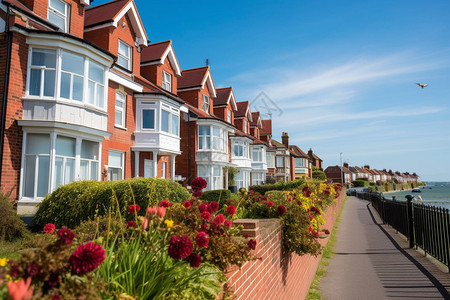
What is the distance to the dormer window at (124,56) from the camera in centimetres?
1719

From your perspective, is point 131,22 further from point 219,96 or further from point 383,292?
point 383,292

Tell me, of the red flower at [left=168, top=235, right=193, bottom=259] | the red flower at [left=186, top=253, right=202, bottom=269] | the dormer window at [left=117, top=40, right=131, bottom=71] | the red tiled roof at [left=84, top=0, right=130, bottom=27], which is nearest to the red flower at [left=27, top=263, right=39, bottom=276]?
the red flower at [left=168, top=235, right=193, bottom=259]

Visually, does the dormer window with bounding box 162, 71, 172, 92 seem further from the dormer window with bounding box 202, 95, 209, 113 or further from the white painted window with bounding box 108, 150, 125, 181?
the white painted window with bounding box 108, 150, 125, 181

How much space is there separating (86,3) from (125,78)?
3.78m

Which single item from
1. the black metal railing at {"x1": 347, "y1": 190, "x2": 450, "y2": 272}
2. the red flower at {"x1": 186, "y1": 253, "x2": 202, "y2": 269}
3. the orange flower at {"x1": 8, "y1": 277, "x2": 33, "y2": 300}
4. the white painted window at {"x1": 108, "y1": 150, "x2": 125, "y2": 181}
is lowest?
the black metal railing at {"x1": 347, "y1": 190, "x2": 450, "y2": 272}

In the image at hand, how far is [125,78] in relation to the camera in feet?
53.3

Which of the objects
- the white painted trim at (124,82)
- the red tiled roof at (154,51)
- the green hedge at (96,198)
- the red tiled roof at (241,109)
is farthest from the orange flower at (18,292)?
the red tiled roof at (241,109)

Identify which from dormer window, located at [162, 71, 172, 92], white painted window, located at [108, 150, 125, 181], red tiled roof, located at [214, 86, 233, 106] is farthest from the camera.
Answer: red tiled roof, located at [214, 86, 233, 106]

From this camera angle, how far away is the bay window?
37.6 ft

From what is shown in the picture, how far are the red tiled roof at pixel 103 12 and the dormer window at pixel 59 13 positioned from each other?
2.22m

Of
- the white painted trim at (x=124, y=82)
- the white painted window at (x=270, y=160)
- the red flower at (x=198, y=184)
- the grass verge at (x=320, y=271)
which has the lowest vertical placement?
the grass verge at (x=320, y=271)

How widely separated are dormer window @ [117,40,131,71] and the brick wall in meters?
15.1

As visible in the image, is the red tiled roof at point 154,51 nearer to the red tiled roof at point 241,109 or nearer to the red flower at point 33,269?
the red tiled roof at point 241,109

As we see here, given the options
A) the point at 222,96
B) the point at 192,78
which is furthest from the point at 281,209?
the point at 222,96
